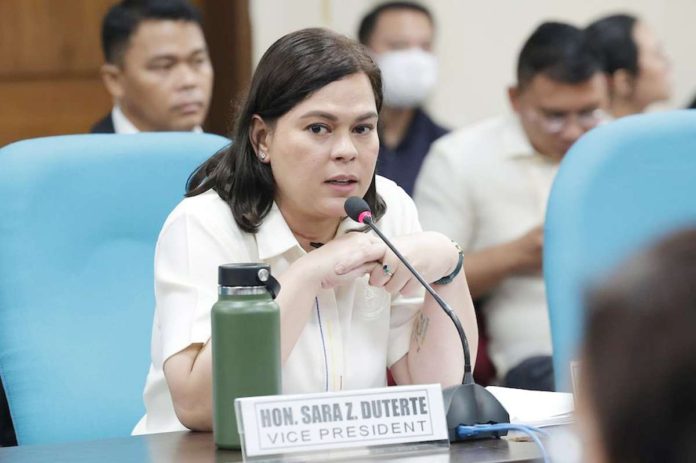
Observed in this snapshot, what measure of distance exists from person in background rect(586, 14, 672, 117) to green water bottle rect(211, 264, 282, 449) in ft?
8.57

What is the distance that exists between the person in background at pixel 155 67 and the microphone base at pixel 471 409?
6.26ft

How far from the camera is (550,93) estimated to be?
3039 mm

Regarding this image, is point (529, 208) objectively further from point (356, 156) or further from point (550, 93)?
point (356, 156)

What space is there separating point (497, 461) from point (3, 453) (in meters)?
0.55

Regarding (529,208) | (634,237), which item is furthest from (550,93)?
(634,237)

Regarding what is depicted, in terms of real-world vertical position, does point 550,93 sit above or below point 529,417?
above

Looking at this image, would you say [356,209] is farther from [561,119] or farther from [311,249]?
[561,119]

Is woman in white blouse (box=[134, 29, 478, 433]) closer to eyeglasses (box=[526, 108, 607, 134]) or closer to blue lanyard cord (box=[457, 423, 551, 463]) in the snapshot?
blue lanyard cord (box=[457, 423, 551, 463])

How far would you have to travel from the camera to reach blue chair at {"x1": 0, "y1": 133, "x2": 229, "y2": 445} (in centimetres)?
186

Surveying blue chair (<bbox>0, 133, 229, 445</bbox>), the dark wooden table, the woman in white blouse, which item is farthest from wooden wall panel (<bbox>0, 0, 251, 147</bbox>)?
the dark wooden table

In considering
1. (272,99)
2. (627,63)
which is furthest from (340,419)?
(627,63)

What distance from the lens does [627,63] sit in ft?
12.8

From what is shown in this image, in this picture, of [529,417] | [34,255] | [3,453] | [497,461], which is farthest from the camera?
[34,255]

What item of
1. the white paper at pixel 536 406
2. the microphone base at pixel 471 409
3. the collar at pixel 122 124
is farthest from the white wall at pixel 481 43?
the microphone base at pixel 471 409
